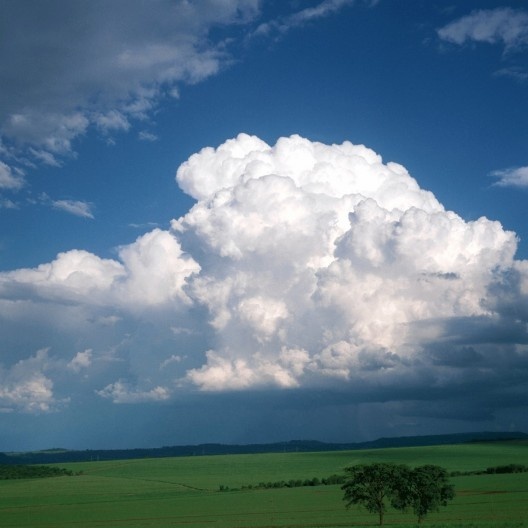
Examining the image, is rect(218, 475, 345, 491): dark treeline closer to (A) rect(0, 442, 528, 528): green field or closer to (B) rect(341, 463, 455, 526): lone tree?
(A) rect(0, 442, 528, 528): green field

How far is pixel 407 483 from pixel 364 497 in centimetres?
587

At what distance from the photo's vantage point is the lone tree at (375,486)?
85.4m

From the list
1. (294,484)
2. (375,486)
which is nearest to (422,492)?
(375,486)

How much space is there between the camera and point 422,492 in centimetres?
8388

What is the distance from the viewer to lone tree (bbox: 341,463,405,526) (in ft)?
280

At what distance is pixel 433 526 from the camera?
6281 cm

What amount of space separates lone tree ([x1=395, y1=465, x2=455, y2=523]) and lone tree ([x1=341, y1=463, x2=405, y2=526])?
94 centimetres

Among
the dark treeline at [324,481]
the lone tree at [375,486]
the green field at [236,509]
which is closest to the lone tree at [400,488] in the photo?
the lone tree at [375,486]

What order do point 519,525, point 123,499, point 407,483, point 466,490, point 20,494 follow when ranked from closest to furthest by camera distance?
1. point 519,525
2. point 407,483
3. point 466,490
4. point 123,499
5. point 20,494

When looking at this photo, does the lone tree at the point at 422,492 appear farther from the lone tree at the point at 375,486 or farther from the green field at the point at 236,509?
the green field at the point at 236,509

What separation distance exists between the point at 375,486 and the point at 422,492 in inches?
238

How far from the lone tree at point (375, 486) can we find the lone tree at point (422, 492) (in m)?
0.94

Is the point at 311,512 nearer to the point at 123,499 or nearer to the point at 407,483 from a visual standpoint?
the point at 407,483

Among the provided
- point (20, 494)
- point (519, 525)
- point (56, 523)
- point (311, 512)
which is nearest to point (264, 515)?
point (311, 512)
